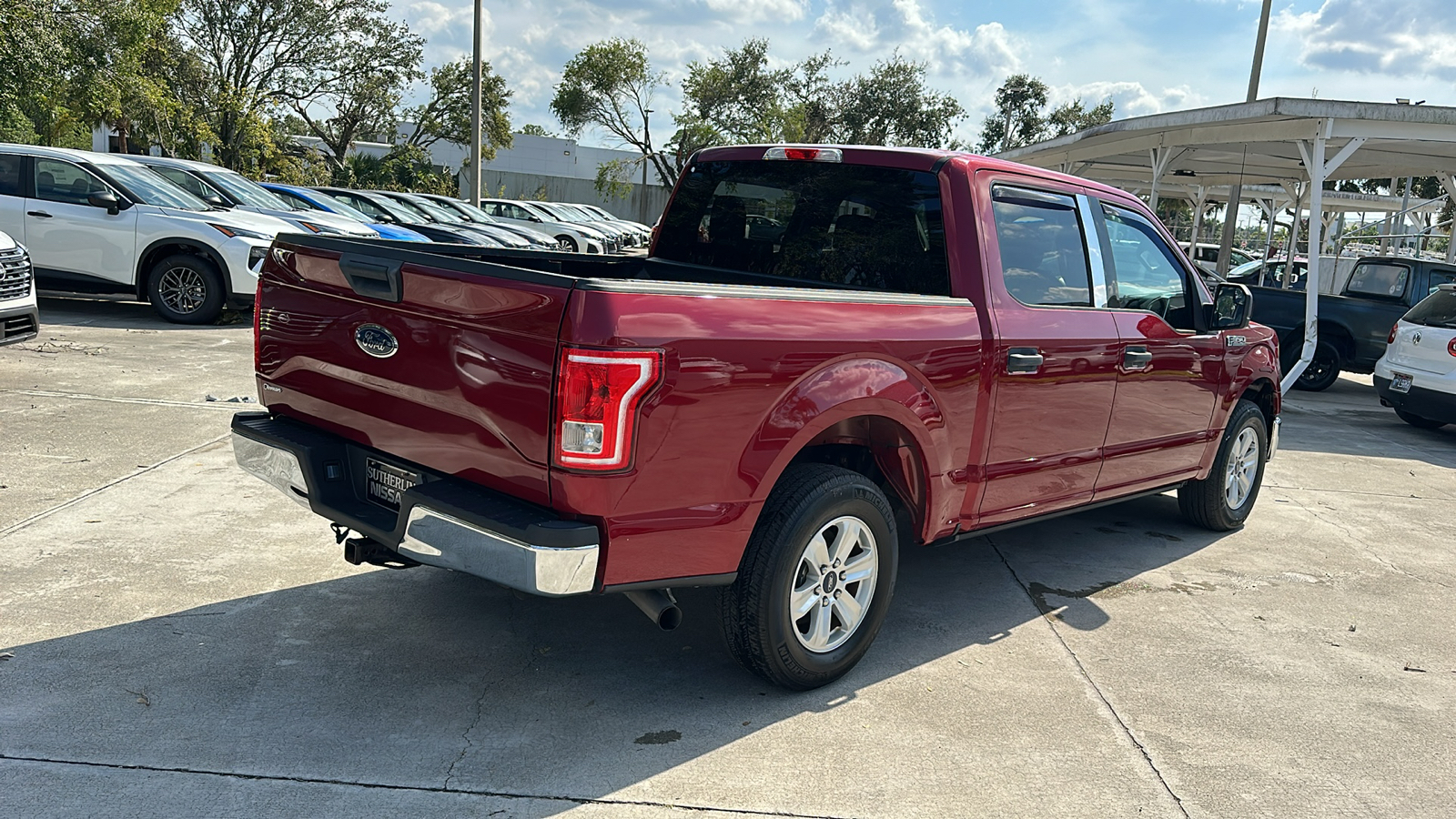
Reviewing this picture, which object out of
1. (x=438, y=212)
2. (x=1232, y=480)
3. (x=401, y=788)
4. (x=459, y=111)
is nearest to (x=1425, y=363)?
(x=1232, y=480)

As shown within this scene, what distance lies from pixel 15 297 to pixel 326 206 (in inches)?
315

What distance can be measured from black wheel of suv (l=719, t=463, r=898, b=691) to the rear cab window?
1002mm

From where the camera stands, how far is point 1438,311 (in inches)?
413

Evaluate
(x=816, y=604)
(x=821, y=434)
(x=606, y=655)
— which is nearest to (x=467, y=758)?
(x=606, y=655)

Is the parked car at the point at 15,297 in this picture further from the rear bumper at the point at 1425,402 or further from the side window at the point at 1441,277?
the side window at the point at 1441,277

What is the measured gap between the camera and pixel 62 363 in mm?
8680

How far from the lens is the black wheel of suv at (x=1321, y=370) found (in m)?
13.6

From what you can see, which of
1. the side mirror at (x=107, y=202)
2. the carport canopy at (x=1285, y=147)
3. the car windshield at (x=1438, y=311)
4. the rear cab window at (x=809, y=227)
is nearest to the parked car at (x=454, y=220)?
the side mirror at (x=107, y=202)

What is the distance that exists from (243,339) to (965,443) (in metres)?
8.73

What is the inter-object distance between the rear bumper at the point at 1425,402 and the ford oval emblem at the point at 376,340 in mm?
10361

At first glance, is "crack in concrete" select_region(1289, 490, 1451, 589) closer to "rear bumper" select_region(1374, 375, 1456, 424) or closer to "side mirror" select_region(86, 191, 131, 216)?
"rear bumper" select_region(1374, 375, 1456, 424)

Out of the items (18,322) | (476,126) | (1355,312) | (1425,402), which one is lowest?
(1425,402)

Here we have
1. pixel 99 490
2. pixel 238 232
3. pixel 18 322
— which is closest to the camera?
pixel 99 490

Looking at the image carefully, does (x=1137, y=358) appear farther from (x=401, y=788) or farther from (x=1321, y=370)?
(x=1321, y=370)
